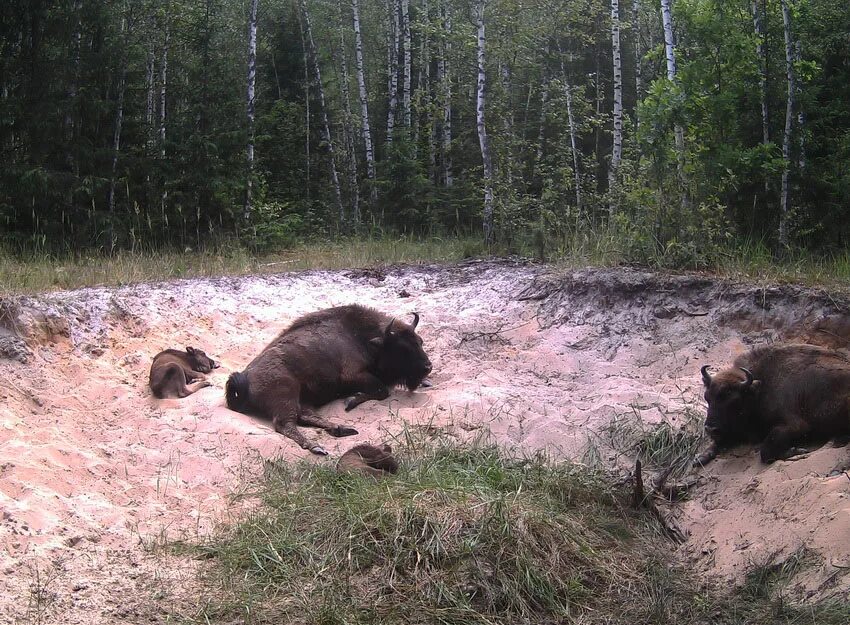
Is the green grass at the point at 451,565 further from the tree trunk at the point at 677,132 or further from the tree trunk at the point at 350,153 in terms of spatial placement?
the tree trunk at the point at 350,153

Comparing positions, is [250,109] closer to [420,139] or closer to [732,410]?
[420,139]

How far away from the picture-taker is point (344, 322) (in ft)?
32.7

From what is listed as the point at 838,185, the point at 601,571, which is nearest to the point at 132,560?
the point at 601,571

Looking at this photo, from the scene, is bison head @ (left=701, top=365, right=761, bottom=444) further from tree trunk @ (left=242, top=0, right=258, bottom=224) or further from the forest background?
tree trunk @ (left=242, top=0, right=258, bottom=224)

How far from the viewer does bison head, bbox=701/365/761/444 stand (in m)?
6.95

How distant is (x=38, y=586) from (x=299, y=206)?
2049cm

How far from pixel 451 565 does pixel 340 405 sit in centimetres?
432

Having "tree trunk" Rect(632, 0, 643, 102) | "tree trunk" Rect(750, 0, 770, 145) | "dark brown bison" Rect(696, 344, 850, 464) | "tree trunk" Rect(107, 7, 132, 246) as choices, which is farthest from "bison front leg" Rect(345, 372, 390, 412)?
"tree trunk" Rect(632, 0, 643, 102)

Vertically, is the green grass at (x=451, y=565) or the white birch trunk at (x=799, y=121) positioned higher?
the white birch trunk at (x=799, y=121)

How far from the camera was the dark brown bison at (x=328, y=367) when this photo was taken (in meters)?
8.71

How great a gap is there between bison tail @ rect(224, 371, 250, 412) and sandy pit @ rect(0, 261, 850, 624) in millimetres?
172

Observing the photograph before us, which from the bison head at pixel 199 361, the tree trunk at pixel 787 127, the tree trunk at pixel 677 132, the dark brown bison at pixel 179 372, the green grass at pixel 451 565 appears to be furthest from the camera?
the tree trunk at pixel 787 127

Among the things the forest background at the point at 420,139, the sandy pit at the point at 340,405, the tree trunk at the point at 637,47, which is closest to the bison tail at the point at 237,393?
the sandy pit at the point at 340,405

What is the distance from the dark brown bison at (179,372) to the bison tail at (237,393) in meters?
0.56
